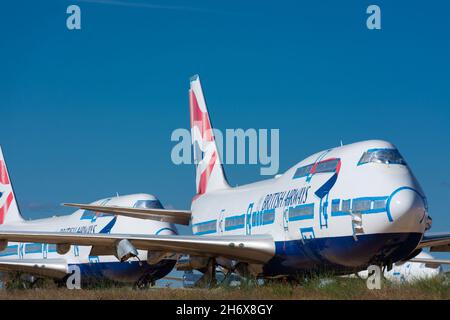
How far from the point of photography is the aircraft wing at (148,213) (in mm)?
31688

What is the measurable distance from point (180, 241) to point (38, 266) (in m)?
16.3

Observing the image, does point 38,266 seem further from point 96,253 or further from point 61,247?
point 61,247

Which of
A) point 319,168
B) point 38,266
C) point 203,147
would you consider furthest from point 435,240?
point 38,266

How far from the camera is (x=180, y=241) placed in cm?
2675

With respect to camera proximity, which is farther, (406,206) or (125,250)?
(125,250)

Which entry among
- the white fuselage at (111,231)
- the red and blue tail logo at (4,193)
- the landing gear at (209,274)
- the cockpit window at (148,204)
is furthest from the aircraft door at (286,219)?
the red and blue tail logo at (4,193)

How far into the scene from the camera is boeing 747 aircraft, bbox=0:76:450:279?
2175 cm

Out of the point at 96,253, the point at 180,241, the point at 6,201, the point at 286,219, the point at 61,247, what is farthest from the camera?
the point at 6,201

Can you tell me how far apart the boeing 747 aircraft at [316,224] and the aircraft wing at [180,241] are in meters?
0.03

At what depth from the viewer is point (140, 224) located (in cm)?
3562

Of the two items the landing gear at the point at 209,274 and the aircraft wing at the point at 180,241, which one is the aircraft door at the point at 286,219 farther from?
the landing gear at the point at 209,274
